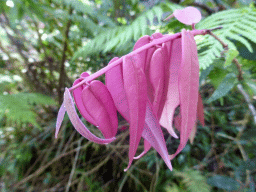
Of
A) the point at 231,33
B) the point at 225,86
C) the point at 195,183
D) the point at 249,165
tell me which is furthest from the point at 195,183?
the point at 231,33

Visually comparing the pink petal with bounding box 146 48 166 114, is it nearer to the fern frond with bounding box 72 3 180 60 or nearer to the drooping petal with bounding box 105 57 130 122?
the drooping petal with bounding box 105 57 130 122

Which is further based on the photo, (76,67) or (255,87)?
(76,67)

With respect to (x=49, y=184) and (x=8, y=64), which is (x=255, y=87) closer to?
(x=49, y=184)

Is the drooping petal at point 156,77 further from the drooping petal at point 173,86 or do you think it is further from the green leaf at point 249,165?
the green leaf at point 249,165

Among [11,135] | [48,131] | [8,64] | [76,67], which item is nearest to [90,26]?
[76,67]

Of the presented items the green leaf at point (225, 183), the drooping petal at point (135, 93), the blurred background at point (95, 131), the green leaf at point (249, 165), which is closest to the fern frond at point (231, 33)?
the blurred background at point (95, 131)

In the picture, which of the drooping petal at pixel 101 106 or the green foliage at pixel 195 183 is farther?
the green foliage at pixel 195 183
